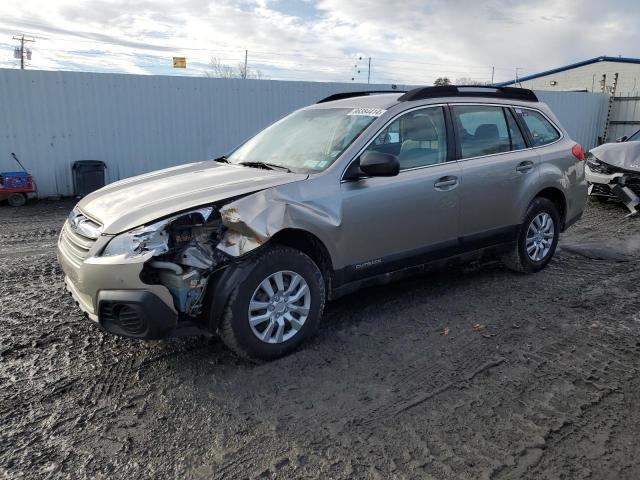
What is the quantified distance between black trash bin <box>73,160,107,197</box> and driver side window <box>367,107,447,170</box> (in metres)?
8.19

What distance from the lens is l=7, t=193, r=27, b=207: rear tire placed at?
32.3 ft

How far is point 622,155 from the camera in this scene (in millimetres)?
9117

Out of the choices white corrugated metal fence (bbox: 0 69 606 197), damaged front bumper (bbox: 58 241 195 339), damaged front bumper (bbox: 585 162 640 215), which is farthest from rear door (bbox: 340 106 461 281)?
white corrugated metal fence (bbox: 0 69 606 197)

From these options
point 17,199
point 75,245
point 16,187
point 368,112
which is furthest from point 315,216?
point 17,199

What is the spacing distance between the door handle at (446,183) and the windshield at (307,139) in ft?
2.50

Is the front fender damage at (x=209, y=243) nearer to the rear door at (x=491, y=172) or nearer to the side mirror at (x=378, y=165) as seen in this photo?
the side mirror at (x=378, y=165)

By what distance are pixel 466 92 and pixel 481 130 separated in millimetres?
381

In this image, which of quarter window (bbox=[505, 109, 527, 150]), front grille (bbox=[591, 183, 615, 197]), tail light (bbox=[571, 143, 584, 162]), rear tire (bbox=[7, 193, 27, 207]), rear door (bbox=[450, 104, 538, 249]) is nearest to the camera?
rear door (bbox=[450, 104, 538, 249])

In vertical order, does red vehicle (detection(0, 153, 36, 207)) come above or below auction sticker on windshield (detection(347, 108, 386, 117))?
below

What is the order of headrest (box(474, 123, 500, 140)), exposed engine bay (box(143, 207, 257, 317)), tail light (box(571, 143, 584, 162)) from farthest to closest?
tail light (box(571, 143, 584, 162)) → headrest (box(474, 123, 500, 140)) → exposed engine bay (box(143, 207, 257, 317))

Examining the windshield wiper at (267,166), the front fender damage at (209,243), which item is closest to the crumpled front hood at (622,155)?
the windshield wiper at (267,166)

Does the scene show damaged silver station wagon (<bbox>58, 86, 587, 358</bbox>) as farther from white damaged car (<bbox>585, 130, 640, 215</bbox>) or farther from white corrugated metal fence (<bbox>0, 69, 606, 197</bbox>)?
white corrugated metal fence (<bbox>0, 69, 606, 197</bbox>)

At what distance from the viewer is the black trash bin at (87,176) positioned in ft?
35.0

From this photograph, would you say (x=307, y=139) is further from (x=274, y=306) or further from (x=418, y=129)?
(x=274, y=306)
